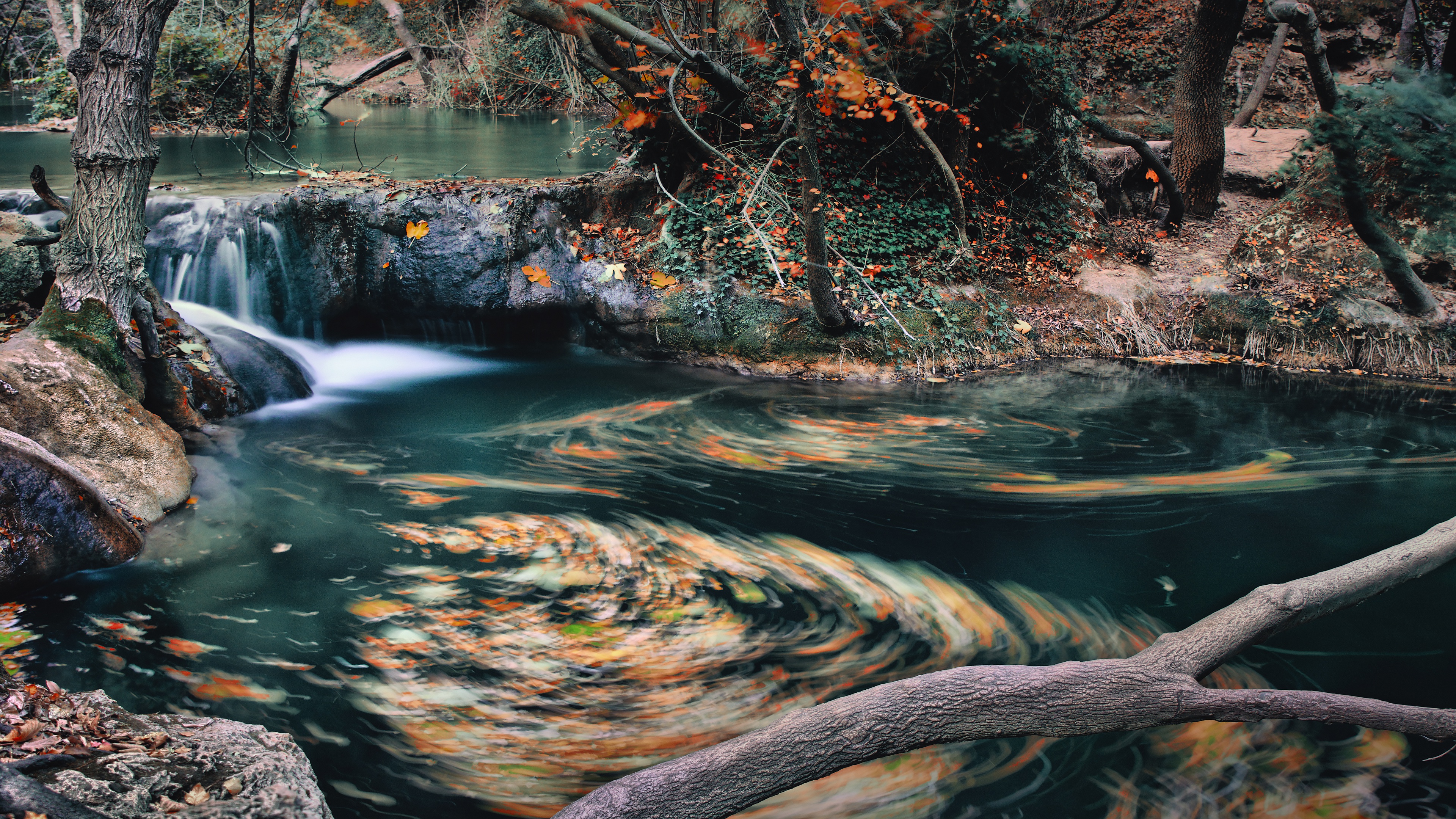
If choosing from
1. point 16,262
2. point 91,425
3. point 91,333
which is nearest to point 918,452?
point 91,425

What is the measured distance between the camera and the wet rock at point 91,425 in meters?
A: 5.29

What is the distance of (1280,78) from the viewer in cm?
1605

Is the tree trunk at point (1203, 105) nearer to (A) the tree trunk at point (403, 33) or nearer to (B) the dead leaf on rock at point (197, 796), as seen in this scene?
(A) the tree trunk at point (403, 33)

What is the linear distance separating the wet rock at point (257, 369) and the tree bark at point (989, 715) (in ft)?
21.9

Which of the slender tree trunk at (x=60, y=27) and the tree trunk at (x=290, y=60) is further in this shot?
the slender tree trunk at (x=60, y=27)

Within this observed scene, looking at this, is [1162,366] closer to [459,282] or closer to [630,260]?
[630,260]

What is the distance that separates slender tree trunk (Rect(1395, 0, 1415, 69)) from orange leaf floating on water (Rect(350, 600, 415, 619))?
58.3 feet

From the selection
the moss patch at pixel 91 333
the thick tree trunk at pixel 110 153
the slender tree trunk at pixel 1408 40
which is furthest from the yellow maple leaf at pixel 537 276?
the slender tree trunk at pixel 1408 40

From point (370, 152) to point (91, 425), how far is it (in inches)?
407

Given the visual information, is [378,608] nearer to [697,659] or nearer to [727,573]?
[697,659]

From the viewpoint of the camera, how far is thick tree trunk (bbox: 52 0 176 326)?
5941 mm

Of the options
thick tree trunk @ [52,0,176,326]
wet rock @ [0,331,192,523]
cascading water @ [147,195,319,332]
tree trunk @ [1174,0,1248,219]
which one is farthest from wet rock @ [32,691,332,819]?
tree trunk @ [1174,0,1248,219]

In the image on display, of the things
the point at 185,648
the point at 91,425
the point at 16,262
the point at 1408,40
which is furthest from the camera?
the point at 1408,40

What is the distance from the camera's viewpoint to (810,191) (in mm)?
7871
